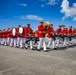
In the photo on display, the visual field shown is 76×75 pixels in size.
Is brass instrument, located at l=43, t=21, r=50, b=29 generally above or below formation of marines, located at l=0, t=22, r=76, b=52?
above

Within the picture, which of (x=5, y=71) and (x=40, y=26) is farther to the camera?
(x=40, y=26)

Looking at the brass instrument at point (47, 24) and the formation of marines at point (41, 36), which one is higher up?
the brass instrument at point (47, 24)

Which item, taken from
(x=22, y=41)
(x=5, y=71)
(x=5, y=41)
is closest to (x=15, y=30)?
(x=22, y=41)

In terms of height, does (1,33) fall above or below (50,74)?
above

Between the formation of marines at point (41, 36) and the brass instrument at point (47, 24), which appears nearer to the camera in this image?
the formation of marines at point (41, 36)

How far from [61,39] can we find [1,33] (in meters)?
10.6

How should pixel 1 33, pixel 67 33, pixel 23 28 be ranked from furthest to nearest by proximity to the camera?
1. pixel 1 33
2. pixel 67 33
3. pixel 23 28

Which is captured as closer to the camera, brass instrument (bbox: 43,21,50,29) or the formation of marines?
the formation of marines

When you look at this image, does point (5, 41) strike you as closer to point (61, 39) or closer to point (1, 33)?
point (1, 33)

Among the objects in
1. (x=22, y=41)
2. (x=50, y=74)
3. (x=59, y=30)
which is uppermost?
(x=59, y=30)

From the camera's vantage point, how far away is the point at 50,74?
648cm

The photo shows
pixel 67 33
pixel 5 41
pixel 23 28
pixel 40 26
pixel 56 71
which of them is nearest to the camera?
pixel 56 71

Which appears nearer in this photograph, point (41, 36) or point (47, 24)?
point (41, 36)

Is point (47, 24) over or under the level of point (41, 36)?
over
